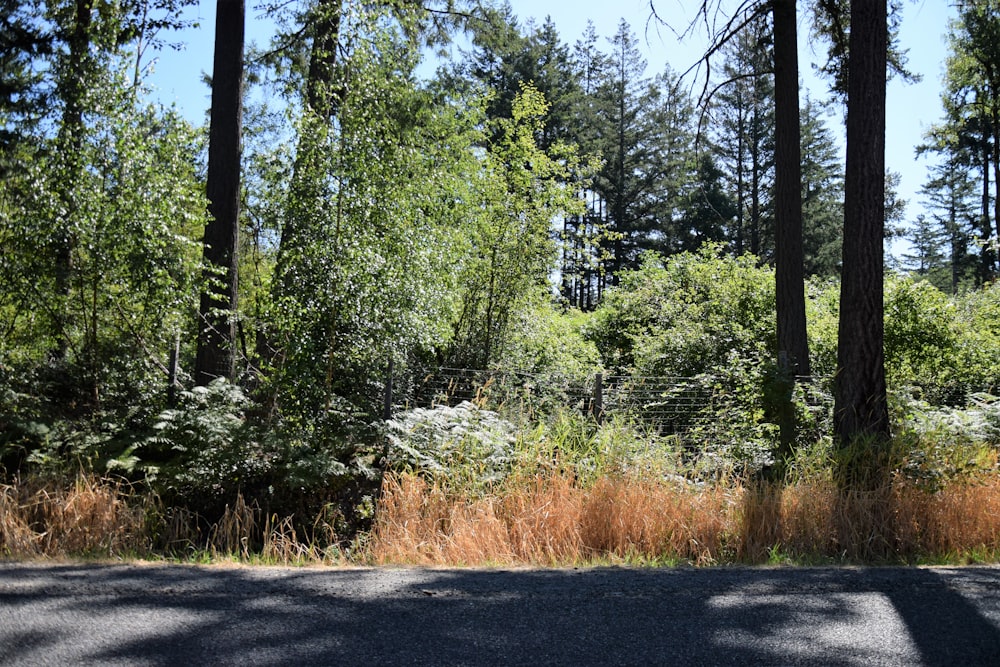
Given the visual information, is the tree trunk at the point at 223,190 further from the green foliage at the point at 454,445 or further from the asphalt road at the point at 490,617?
the asphalt road at the point at 490,617

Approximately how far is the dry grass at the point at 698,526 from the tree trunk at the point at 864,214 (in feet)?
5.04

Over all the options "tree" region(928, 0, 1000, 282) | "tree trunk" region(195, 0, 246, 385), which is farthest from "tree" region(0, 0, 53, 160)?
"tree" region(928, 0, 1000, 282)

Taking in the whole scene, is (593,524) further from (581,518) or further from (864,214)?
(864,214)

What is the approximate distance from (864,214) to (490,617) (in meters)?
6.06

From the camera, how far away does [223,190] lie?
33.8ft

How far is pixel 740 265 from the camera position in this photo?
1689cm

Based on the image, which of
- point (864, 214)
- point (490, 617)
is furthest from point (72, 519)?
Result: point (864, 214)

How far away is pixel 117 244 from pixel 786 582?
726 cm

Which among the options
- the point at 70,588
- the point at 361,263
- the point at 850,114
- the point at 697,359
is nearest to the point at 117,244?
the point at 361,263

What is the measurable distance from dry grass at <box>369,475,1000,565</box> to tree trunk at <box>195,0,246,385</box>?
4.60m

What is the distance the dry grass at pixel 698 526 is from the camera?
6.00m

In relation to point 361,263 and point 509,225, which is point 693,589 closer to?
point 361,263

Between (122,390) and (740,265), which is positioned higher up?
(740,265)

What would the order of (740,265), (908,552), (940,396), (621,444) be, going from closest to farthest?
(908,552), (621,444), (940,396), (740,265)
